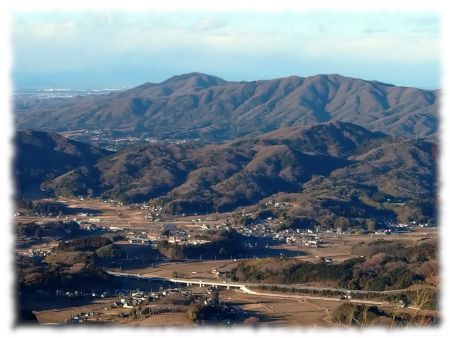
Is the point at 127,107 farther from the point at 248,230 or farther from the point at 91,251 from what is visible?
the point at 91,251

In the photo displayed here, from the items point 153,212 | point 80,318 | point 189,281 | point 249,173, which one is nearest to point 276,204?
point 153,212

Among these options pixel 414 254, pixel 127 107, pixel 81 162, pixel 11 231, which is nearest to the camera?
pixel 11 231

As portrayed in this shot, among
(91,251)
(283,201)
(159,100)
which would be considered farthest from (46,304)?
(159,100)

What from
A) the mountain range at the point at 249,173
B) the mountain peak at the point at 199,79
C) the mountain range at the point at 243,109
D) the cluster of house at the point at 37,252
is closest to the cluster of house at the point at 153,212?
the mountain range at the point at 249,173

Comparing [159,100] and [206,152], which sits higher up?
[159,100]

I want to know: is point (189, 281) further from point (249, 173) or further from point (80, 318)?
point (249, 173)

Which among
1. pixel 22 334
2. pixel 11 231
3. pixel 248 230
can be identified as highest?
pixel 11 231

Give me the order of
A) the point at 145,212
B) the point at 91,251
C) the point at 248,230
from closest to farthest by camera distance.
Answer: the point at 91,251 < the point at 248,230 < the point at 145,212

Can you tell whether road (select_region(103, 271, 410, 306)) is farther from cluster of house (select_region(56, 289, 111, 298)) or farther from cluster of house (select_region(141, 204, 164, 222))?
cluster of house (select_region(141, 204, 164, 222))

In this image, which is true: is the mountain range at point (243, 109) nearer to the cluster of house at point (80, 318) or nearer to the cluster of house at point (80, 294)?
the cluster of house at point (80, 294)
